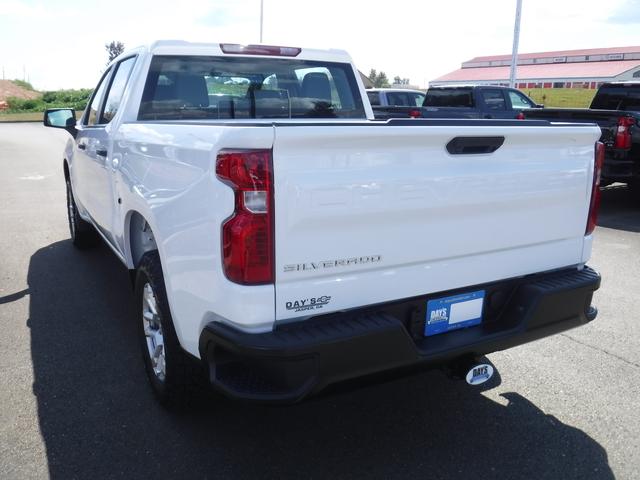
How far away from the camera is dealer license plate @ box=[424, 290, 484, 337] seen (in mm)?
2719

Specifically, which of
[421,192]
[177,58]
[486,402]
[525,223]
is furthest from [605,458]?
[177,58]

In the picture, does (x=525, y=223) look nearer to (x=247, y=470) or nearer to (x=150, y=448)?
(x=247, y=470)

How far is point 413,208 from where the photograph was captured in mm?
2541

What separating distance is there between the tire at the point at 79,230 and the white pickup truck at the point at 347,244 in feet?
9.82

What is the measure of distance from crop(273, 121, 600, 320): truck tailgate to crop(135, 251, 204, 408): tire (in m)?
0.84

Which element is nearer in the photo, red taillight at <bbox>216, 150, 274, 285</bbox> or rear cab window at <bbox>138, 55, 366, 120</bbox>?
red taillight at <bbox>216, 150, 274, 285</bbox>

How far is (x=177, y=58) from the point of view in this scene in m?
4.07

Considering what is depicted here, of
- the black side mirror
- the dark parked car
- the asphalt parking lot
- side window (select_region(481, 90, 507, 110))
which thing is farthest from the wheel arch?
side window (select_region(481, 90, 507, 110))

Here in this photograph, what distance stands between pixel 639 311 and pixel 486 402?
223cm

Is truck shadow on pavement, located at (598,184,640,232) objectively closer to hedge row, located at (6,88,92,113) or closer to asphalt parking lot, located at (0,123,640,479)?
asphalt parking lot, located at (0,123,640,479)

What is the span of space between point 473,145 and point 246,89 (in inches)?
84.2

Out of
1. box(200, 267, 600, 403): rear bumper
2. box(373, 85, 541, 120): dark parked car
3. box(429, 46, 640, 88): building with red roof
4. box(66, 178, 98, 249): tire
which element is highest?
box(429, 46, 640, 88): building with red roof

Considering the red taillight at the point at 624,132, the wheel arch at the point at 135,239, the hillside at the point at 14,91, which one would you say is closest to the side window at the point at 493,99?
the red taillight at the point at 624,132

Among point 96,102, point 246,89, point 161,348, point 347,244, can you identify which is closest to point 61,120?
point 96,102
